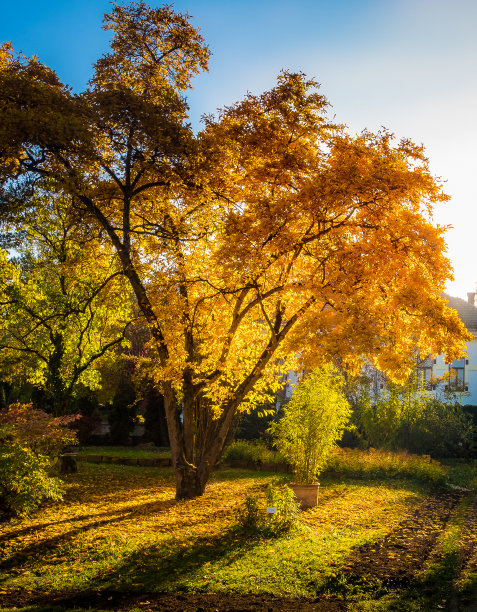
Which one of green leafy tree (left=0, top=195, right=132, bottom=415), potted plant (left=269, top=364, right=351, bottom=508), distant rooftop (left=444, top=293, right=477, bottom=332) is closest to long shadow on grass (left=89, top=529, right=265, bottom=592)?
potted plant (left=269, top=364, right=351, bottom=508)

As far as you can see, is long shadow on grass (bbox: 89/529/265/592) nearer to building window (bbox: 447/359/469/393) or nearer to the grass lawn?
the grass lawn

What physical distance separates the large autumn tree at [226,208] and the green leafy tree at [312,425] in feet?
3.40

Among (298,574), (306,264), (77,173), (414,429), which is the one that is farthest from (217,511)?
(414,429)

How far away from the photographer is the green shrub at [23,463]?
25.5 feet

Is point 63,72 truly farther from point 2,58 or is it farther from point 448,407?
point 448,407

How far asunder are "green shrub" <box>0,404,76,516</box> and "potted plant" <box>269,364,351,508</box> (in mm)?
4560

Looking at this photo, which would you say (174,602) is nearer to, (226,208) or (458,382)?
(226,208)

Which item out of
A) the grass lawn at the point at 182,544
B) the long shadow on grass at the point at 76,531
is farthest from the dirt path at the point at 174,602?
the long shadow on grass at the point at 76,531

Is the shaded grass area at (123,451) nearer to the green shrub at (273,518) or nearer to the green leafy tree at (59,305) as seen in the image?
the green leafy tree at (59,305)

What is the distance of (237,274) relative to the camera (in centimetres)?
898

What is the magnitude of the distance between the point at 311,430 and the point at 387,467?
546 cm

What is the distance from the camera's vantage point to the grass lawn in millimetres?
5762

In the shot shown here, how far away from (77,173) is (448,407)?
669 inches

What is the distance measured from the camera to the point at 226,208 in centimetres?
997
